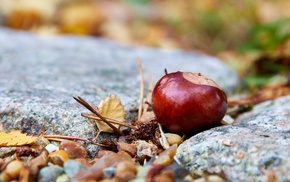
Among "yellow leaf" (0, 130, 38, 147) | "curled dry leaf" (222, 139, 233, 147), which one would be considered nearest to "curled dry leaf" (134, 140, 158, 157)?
"curled dry leaf" (222, 139, 233, 147)

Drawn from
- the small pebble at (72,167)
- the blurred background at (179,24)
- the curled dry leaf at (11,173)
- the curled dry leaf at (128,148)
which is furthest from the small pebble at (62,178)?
the blurred background at (179,24)

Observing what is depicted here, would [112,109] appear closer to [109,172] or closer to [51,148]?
[51,148]

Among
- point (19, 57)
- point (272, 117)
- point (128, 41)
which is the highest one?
point (272, 117)

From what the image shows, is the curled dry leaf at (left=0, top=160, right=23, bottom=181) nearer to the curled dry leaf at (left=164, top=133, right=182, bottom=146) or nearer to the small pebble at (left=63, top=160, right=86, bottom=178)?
the small pebble at (left=63, top=160, right=86, bottom=178)

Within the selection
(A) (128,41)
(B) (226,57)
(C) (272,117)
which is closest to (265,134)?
(C) (272,117)

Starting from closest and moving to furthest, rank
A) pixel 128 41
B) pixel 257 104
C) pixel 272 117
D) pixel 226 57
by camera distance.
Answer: pixel 272 117, pixel 257 104, pixel 226 57, pixel 128 41

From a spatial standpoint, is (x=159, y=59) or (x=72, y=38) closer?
(x=159, y=59)

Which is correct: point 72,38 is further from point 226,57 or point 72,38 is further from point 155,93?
point 155,93

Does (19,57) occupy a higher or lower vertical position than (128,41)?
higher
